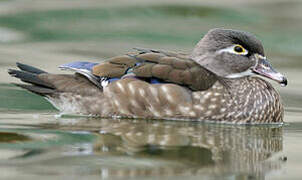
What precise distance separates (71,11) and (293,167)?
25.3ft

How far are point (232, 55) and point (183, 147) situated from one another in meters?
2.29

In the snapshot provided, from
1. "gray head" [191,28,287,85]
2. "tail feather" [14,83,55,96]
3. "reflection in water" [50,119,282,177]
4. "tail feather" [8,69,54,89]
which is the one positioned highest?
"gray head" [191,28,287,85]

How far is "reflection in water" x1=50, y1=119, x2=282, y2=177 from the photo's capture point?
6184 mm

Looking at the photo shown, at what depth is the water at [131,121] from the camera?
20.4 ft

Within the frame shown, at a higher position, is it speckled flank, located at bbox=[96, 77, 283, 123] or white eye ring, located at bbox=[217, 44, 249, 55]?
white eye ring, located at bbox=[217, 44, 249, 55]

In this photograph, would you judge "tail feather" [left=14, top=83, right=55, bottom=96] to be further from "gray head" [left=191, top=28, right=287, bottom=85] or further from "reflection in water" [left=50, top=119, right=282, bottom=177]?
"gray head" [left=191, top=28, right=287, bottom=85]

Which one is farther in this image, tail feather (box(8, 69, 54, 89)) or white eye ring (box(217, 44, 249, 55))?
white eye ring (box(217, 44, 249, 55))

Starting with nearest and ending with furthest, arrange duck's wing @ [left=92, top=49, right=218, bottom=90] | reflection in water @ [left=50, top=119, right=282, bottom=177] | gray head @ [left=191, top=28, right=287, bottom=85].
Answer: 1. reflection in water @ [left=50, top=119, right=282, bottom=177]
2. duck's wing @ [left=92, top=49, right=218, bottom=90]
3. gray head @ [left=191, top=28, right=287, bottom=85]

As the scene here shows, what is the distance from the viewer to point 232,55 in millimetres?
9141

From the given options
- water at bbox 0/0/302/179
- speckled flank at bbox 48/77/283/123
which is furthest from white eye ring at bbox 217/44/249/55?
water at bbox 0/0/302/179

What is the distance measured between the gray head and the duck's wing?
429mm

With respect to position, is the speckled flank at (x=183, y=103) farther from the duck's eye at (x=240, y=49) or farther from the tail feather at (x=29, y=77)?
the tail feather at (x=29, y=77)

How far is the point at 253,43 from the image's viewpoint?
29.5 ft

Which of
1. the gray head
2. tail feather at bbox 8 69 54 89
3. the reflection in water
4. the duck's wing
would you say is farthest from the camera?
the gray head
